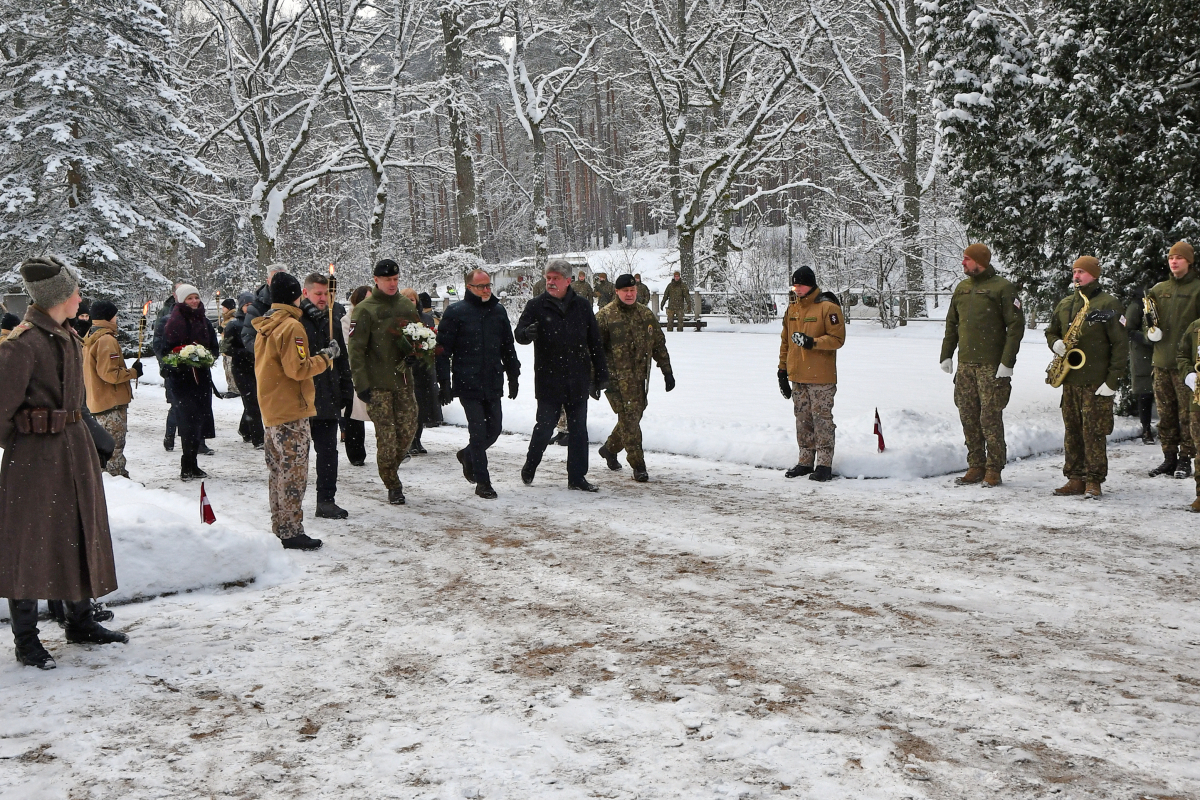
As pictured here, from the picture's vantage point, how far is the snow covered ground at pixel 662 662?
12.8 ft

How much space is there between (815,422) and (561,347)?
268 cm

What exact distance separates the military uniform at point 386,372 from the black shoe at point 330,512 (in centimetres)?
73

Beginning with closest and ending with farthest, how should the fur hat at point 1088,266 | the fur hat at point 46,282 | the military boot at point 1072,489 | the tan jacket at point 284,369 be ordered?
the fur hat at point 46,282
the tan jacket at point 284,369
the military boot at point 1072,489
the fur hat at point 1088,266

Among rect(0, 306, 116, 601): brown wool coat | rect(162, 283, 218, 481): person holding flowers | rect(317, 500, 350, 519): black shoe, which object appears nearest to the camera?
rect(0, 306, 116, 601): brown wool coat

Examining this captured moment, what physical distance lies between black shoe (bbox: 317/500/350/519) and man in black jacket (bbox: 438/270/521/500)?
135 centimetres

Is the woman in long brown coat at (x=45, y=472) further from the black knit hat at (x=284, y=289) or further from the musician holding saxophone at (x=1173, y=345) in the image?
the musician holding saxophone at (x=1173, y=345)

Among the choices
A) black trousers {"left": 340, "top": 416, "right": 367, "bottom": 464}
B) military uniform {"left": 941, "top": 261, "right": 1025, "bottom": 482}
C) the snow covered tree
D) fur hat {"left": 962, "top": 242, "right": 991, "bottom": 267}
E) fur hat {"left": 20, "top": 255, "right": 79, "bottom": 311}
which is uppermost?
the snow covered tree

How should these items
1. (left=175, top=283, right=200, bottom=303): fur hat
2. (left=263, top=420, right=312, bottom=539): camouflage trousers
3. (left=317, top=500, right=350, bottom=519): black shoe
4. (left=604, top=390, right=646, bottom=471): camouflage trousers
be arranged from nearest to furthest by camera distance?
(left=263, top=420, right=312, bottom=539): camouflage trousers → (left=317, top=500, right=350, bottom=519): black shoe → (left=604, top=390, right=646, bottom=471): camouflage trousers → (left=175, top=283, right=200, bottom=303): fur hat

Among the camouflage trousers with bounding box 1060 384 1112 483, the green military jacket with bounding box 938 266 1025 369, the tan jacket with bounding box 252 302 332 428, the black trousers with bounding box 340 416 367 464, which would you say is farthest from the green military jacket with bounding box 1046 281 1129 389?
the black trousers with bounding box 340 416 367 464

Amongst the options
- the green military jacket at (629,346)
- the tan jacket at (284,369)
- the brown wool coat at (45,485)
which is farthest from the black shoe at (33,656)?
the green military jacket at (629,346)

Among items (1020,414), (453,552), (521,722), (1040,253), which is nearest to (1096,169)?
A: (1040,253)

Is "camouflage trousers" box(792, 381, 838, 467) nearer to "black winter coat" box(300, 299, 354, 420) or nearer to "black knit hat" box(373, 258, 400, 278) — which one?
"black knit hat" box(373, 258, 400, 278)

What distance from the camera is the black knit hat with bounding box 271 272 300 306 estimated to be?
7.70 meters

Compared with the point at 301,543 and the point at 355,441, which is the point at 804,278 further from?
the point at 301,543
